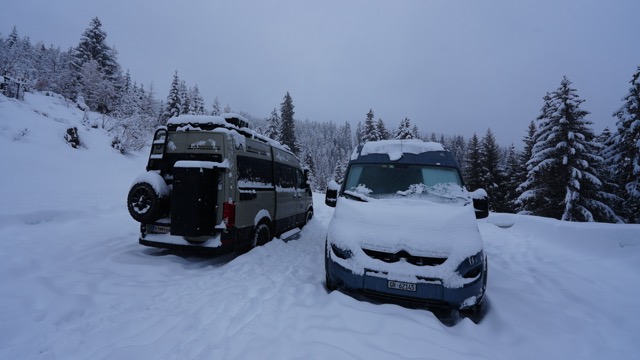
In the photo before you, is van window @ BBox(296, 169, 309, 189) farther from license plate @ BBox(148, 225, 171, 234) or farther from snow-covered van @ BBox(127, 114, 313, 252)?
license plate @ BBox(148, 225, 171, 234)

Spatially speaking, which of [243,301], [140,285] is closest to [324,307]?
[243,301]

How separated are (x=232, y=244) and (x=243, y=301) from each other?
1809 millimetres

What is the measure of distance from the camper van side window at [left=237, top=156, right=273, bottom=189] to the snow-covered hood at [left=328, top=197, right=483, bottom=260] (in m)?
2.42

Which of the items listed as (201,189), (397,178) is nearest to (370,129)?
(397,178)

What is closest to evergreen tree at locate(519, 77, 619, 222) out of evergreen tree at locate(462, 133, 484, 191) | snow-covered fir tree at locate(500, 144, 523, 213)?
evergreen tree at locate(462, 133, 484, 191)

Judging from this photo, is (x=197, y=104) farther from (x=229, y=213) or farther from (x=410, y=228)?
(x=410, y=228)

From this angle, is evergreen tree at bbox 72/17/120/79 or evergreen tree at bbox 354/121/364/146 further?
evergreen tree at bbox 354/121/364/146

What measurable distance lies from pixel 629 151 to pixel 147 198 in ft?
89.1

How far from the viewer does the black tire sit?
210 inches

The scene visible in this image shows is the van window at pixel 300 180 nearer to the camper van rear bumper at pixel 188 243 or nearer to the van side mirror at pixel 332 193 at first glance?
the van side mirror at pixel 332 193

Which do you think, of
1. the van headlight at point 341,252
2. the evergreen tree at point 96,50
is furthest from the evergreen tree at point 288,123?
the van headlight at point 341,252

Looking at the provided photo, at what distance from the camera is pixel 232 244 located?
5574 mm

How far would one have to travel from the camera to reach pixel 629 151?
1883 cm

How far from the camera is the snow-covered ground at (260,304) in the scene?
289 cm
